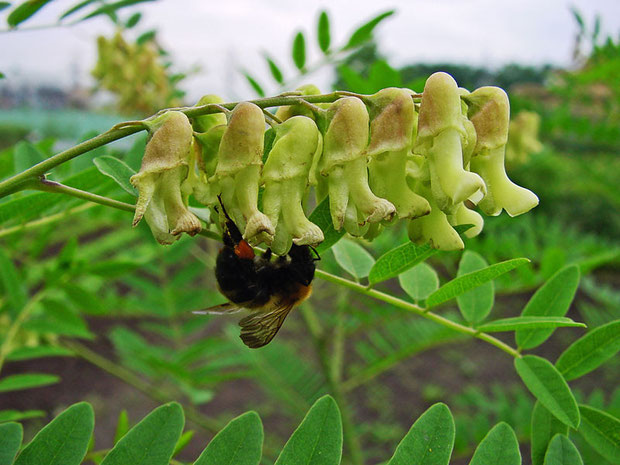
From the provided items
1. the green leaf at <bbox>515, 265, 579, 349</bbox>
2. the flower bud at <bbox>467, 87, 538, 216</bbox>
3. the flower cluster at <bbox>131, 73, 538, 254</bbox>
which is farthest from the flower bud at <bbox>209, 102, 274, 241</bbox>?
the green leaf at <bbox>515, 265, 579, 349</bbox>

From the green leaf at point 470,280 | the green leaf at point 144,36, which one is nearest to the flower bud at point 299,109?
the green leaf at point 470,280

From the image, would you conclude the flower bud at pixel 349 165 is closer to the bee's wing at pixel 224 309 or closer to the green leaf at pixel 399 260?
the green leaf at pixel 399 260

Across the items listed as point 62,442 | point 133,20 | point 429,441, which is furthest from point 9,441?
point 133,20

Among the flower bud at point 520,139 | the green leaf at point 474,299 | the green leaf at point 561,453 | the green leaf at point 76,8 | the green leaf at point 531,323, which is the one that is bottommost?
the flower bud at point 520,139

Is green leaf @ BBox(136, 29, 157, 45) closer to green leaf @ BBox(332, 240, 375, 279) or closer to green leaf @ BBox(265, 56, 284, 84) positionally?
green leaf @ BBox(265, 56, 284, 84)

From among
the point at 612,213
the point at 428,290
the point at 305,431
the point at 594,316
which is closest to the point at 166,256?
the point at 428,290

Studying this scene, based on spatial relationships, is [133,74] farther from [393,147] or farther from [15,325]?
[393,147]
